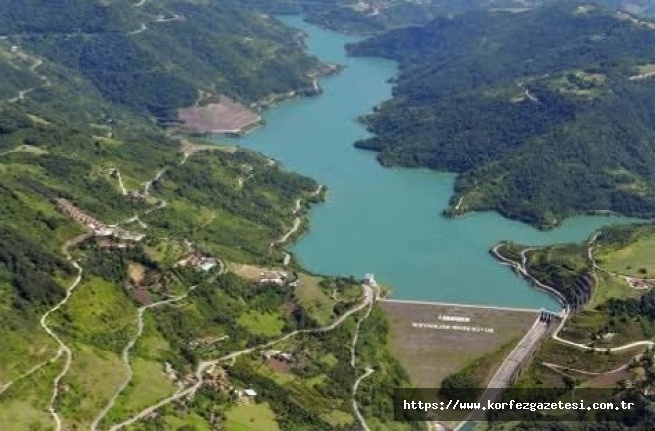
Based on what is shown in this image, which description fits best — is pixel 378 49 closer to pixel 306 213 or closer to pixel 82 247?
pixel 306 213

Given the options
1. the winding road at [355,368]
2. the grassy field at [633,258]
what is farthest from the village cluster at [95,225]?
the grassy field at [633,258]

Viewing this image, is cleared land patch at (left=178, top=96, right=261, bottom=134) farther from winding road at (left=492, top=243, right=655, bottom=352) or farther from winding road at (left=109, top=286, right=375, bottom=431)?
winding road at (left=109, top=286, right=375, bottom=431)

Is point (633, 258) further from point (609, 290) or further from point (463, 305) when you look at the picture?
point (463, 305)

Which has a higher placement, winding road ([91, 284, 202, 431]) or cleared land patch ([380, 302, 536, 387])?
winding road ([91, 284, 202, 431])

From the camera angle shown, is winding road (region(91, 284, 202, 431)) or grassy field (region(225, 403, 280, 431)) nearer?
winding road (region(91, 284, 202, 431))

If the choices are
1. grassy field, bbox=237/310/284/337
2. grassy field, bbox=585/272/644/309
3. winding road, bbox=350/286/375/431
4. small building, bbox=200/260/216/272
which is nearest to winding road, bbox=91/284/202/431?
small building, bbox=200/260/216/272

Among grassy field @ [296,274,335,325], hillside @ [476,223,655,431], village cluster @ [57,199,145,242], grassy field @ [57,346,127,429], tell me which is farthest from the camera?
village cluster @ [57,199,145,242]

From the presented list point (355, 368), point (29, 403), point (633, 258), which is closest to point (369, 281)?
point (355, 368)
